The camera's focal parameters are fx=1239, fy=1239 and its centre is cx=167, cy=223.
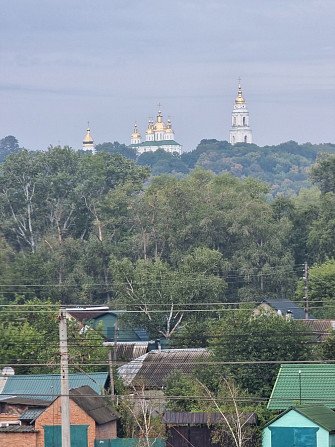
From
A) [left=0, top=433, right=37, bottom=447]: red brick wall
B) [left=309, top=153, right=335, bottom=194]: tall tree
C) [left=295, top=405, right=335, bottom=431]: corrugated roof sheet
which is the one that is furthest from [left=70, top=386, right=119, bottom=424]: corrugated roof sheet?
→ [left=309, top=153, right=335, bottom=194]: tall tree

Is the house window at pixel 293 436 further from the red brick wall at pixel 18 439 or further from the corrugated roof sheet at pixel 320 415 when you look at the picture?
the red brick wall at pixel 18 439

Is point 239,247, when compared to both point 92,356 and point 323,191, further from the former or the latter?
point 92,356

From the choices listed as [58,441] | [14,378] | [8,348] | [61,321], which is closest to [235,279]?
[8,348]

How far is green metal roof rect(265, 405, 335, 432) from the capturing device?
104 ft

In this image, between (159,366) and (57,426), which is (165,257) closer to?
(159,366)

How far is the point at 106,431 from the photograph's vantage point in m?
33.7

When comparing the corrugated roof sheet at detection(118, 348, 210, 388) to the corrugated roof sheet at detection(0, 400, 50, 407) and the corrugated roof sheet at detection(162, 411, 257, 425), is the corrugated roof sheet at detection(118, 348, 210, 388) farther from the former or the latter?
the corrugated roof sheet at detection(162, 411, 257, 425)

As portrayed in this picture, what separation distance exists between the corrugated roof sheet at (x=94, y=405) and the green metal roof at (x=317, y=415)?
14.6 ft

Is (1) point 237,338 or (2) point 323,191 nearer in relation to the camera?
(1) point 237,338

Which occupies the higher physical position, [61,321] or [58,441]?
[61,321]

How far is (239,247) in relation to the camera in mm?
76500

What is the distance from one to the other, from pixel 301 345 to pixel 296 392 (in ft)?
17.2

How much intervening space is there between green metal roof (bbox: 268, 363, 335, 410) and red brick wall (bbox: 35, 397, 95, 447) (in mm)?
4964

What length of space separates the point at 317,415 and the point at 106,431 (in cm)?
580
